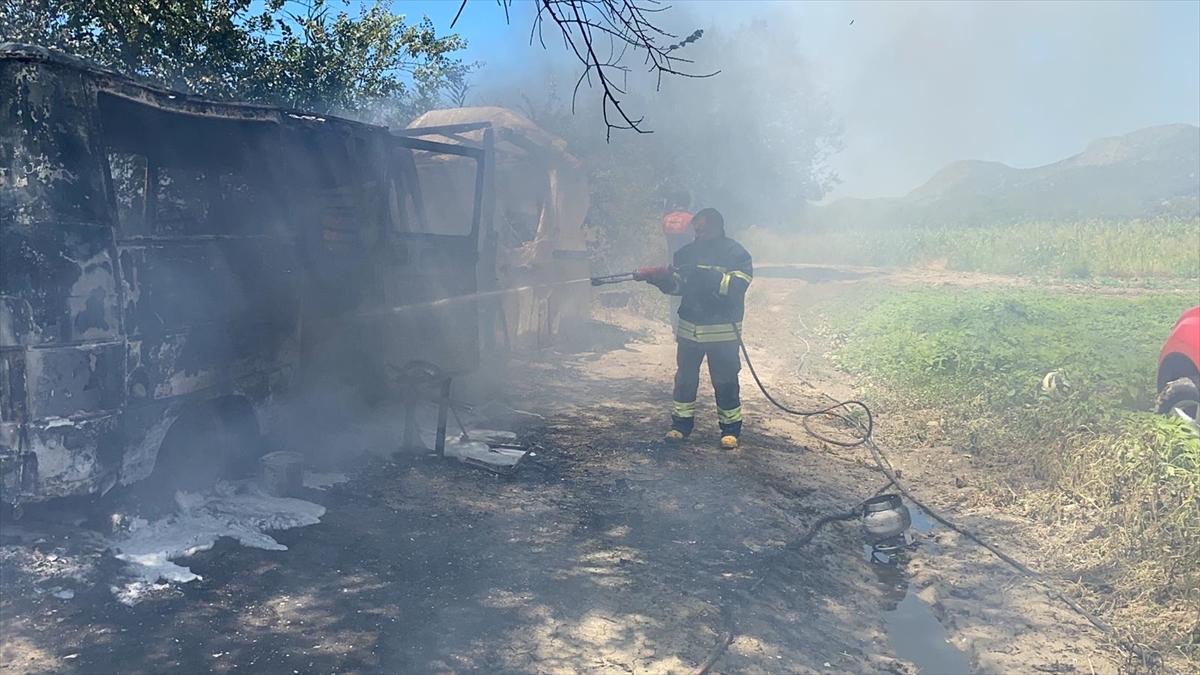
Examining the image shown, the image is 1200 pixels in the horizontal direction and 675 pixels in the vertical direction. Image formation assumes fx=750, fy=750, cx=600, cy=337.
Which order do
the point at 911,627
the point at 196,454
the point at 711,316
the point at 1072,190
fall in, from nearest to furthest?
1. the point at 911,627
2. the point at 196,454
3. the point at 711,316
4. the point at 1072,190

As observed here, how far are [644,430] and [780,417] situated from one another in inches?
64.7

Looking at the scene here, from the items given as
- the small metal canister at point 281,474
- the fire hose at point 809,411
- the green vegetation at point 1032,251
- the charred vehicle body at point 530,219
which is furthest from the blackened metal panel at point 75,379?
the green vegetation at point 1032,251

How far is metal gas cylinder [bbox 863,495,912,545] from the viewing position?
15.0 feet

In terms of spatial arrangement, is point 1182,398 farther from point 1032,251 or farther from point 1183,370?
point 1032,251

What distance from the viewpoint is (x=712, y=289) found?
618 cm

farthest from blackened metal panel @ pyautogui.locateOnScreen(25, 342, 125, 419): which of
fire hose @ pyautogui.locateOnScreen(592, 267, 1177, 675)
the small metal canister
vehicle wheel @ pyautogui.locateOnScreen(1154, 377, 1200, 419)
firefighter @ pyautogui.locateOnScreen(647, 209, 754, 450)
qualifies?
vehicle wheel @ pyautogui.locateOnScreen(1154, 377, 1200, 419)

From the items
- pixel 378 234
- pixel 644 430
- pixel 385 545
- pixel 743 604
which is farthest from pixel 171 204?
pixel 644 430

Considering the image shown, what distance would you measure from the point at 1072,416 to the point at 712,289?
10.2ft

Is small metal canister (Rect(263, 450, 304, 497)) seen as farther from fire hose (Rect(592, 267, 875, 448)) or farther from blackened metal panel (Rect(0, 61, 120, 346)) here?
fire hose (Rect(592, 267, 875, 448))

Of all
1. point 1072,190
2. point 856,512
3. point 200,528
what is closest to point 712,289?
point 856,512

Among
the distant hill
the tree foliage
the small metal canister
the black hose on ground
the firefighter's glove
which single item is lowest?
the black hose on ground

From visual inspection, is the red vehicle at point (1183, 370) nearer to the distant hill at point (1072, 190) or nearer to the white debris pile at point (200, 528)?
the white debris pile at point (200, 528)

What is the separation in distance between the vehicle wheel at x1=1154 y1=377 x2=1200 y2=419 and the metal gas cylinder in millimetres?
3150

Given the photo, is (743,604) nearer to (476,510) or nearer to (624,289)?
(476,510)
